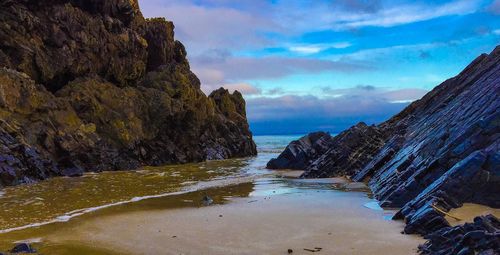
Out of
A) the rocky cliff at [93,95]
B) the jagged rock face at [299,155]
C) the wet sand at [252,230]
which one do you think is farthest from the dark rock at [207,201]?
the jagged rock face at [299,155]

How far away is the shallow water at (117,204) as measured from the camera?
12484 millimetres

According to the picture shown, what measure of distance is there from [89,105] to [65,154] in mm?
8272

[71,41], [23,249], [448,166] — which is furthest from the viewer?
[71,41]

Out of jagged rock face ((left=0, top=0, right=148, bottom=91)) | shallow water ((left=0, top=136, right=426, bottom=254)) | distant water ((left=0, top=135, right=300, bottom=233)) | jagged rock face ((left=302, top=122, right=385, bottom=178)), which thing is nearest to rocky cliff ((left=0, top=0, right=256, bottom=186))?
jagged rock face ((left=0, top=0, right=148, bottom=91))

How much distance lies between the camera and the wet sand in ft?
35.1

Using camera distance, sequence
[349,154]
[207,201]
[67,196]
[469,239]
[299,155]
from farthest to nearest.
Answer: [299,155], [349,154], [67,196], [207,201], [469,239]

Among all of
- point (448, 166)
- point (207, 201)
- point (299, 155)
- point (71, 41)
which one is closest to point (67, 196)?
point (207, 201)

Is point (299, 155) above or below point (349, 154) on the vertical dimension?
below

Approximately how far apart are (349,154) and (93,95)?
2631 centimetres

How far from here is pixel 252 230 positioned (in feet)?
41.9

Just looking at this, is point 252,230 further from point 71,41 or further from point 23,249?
point 71,41

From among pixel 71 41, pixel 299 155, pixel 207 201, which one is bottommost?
pixel 207 201

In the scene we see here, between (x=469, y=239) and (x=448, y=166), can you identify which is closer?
(x=469, y=239)

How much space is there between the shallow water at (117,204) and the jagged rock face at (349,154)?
526 centimetres
